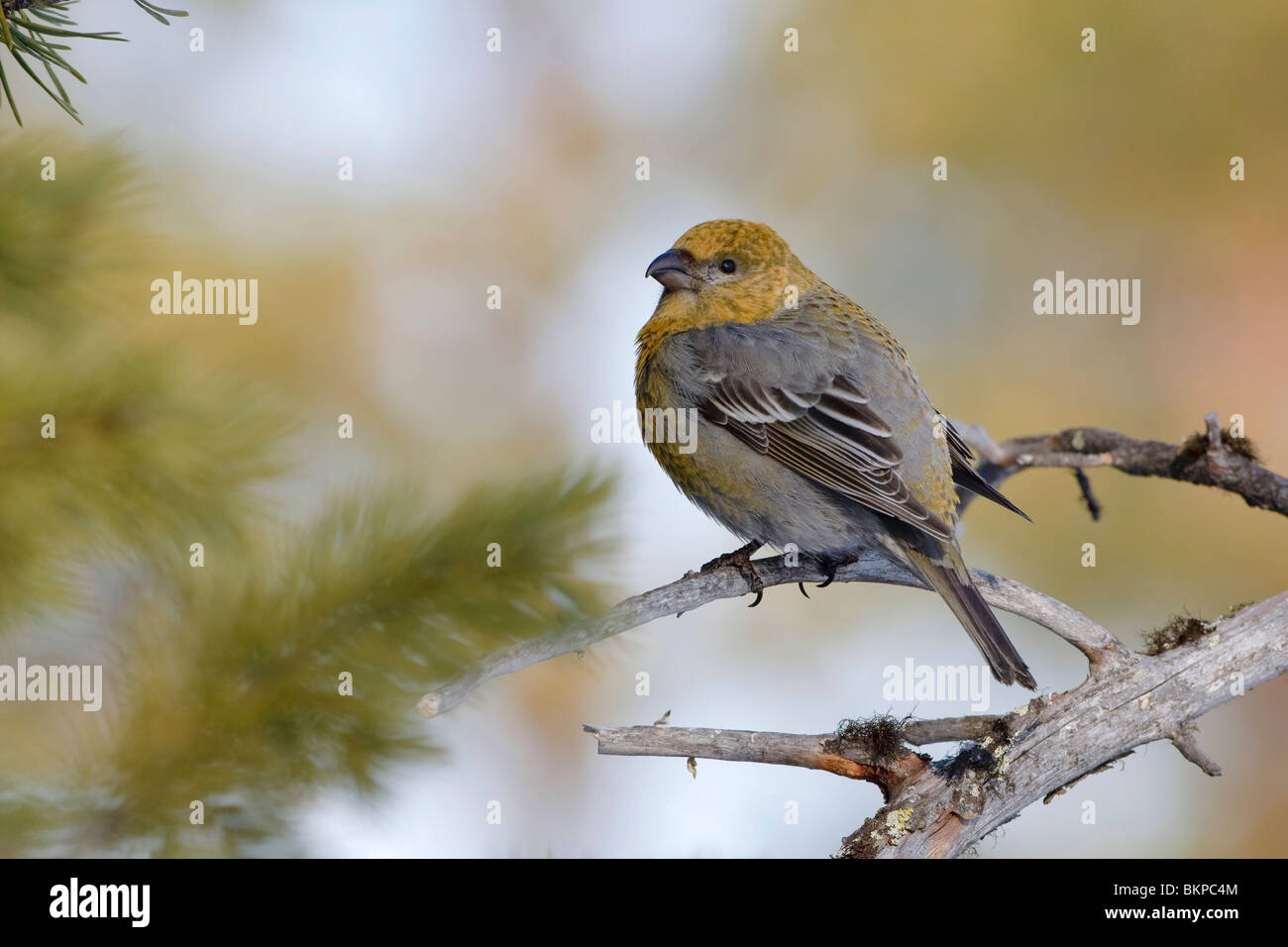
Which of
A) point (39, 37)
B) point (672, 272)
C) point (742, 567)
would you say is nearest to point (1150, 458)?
point (742, 567)

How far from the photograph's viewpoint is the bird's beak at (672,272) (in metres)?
3.62

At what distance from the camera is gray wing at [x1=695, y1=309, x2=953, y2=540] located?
10.1 feet

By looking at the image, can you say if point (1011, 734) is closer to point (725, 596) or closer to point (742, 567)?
point (725, 596)

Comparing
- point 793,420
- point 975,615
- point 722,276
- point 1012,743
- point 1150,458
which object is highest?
point 722,276

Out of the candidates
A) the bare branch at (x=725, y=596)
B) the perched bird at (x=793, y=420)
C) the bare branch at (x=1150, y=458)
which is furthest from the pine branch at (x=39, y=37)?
the bare branch at (x=1150, y=458)

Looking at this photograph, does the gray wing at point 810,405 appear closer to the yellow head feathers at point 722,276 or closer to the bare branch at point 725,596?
the yellow head feathers at point 722,276

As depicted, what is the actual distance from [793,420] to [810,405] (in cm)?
7

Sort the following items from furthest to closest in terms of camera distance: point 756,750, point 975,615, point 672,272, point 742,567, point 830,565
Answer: point 672,272 < point 830,565 < point 742,567 < point 975,615 < point 756,750

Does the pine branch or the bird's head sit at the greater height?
the bird's head

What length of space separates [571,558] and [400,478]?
0.26 metres

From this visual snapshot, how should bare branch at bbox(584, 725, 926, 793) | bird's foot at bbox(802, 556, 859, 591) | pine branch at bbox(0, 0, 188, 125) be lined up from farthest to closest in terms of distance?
bird's foot at bbox(802, 556, 859, 591) < bare branch at bbox(584, 725, 926, 793) < pine branch at bbox(0, 0, 188, 125)

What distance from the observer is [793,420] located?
3.24m

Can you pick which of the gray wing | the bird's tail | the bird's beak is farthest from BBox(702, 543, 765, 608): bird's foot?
the bird's beak

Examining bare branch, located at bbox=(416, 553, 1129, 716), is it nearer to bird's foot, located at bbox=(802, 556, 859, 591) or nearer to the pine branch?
bird's foot, located at bbox=(802, 556, 859, 591)
